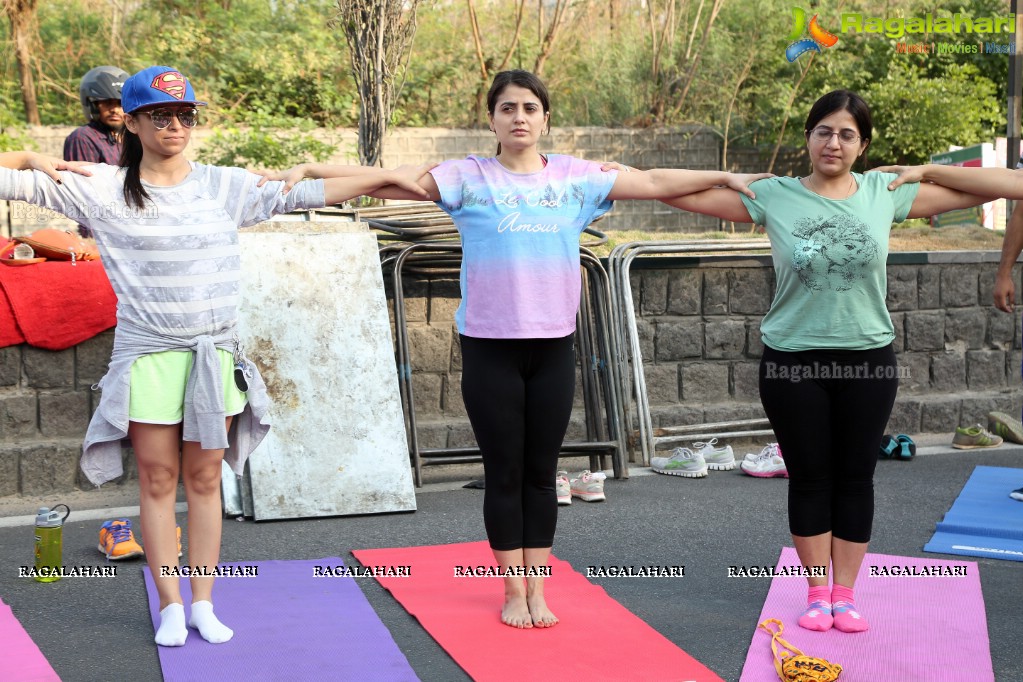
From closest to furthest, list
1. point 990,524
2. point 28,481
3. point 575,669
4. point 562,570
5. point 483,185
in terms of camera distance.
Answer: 1. point 575,669
2. point 483,185
3. point 562,570
4. point 990,524
5. point 28,481

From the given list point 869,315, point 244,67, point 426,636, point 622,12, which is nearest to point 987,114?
point 622,12

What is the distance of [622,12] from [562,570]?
1306 centimetres

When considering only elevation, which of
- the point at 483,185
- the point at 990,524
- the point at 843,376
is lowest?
the point at 990,524

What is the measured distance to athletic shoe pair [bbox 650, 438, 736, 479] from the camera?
6891mm

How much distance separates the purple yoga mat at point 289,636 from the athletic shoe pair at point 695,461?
2.83 m

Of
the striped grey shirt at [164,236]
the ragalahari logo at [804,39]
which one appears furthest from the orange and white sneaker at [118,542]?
the ragalahari logo at [804,39]

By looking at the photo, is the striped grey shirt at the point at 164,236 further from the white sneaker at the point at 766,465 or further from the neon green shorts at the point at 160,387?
the white sneaker at the point at 766,465

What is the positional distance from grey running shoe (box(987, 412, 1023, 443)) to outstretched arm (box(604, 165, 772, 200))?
487 centimetres

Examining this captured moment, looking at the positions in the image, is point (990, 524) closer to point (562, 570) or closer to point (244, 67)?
point (562, 570)

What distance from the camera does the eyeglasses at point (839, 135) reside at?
389 centimetres

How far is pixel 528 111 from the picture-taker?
3867 mm

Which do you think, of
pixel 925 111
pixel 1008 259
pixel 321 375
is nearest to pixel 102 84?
pixel 321 375

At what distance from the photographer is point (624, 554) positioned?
5.11 metres

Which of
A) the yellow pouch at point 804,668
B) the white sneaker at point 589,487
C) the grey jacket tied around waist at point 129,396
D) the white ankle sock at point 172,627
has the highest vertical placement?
the grey jacket tied around waist at point 129,396
